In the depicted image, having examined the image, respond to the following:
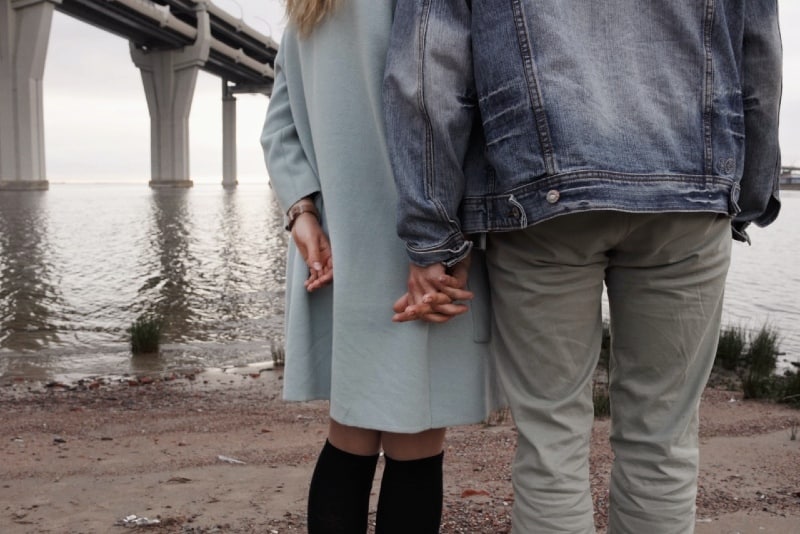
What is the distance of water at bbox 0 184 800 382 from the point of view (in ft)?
16.5

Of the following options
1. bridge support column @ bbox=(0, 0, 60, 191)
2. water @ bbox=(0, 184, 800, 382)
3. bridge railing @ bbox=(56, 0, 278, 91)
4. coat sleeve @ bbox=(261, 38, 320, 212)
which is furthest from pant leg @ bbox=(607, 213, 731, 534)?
bridge support column @ bbox=(0, 0, 60, 191)

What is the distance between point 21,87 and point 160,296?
87.4 feet

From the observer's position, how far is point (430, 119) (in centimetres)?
102

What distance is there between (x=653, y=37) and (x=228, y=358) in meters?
4.28

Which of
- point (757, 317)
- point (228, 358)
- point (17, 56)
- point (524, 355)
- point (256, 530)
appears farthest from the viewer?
point (17, 56)

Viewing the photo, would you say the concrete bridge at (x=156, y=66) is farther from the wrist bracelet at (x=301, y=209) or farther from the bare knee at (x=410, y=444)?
the bare knee at (x=410, y=444)

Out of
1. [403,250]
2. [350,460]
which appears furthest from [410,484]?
[403,250]

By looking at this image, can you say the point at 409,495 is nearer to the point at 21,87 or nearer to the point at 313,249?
the point at 313,249

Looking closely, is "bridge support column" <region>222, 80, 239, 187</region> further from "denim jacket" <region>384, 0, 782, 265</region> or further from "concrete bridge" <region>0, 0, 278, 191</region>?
"denim jacket" <region>384, 0, 782, 265</region>

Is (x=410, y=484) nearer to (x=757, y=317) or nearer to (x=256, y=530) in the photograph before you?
(x=256, y=530)

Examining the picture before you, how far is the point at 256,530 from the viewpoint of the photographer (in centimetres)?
187

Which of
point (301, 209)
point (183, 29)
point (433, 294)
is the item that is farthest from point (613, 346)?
point (183, 29)

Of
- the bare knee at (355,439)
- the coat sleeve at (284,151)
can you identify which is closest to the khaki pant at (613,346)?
the bare knee at (355,439)

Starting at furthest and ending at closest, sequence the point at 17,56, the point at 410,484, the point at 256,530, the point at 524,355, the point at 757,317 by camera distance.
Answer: the point at 17,56
the point at 757,317
the point at 256,530
the point at 410,484
the point at 524,355
